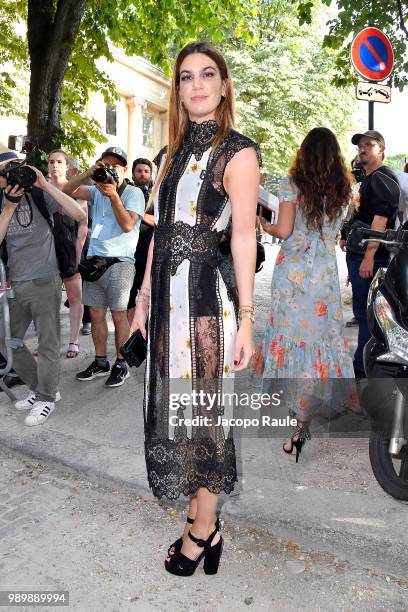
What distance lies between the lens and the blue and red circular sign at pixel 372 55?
19.0 feet

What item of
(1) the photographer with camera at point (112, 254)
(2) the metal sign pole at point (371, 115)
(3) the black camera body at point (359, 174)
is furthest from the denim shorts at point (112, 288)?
(2) the metal sign pole at point (371, 115)

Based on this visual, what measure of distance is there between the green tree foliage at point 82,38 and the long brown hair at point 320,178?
A: 5072mm

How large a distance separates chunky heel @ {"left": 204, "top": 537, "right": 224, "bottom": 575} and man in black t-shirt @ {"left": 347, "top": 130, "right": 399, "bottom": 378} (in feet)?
8.37

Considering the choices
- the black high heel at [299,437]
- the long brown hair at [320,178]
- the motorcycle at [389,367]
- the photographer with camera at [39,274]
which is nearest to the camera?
the motorcycle at [389,367]

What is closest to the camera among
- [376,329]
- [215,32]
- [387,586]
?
[387,586]

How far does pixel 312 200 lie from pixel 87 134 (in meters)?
7.90

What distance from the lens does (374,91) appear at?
18.8ft

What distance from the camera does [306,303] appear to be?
3.73 m

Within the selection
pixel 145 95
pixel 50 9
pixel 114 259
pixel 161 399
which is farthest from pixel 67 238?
pixel 145 95

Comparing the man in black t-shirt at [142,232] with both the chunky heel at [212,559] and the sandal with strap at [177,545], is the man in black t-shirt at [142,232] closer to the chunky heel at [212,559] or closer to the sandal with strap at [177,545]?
the sandal with strap at [177,545]

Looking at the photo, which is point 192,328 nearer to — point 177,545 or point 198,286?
point 198,286

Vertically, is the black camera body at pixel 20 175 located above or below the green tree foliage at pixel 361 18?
below

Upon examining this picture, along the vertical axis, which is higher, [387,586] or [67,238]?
[67,238]

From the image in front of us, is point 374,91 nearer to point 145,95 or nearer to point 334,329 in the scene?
point 334,329
